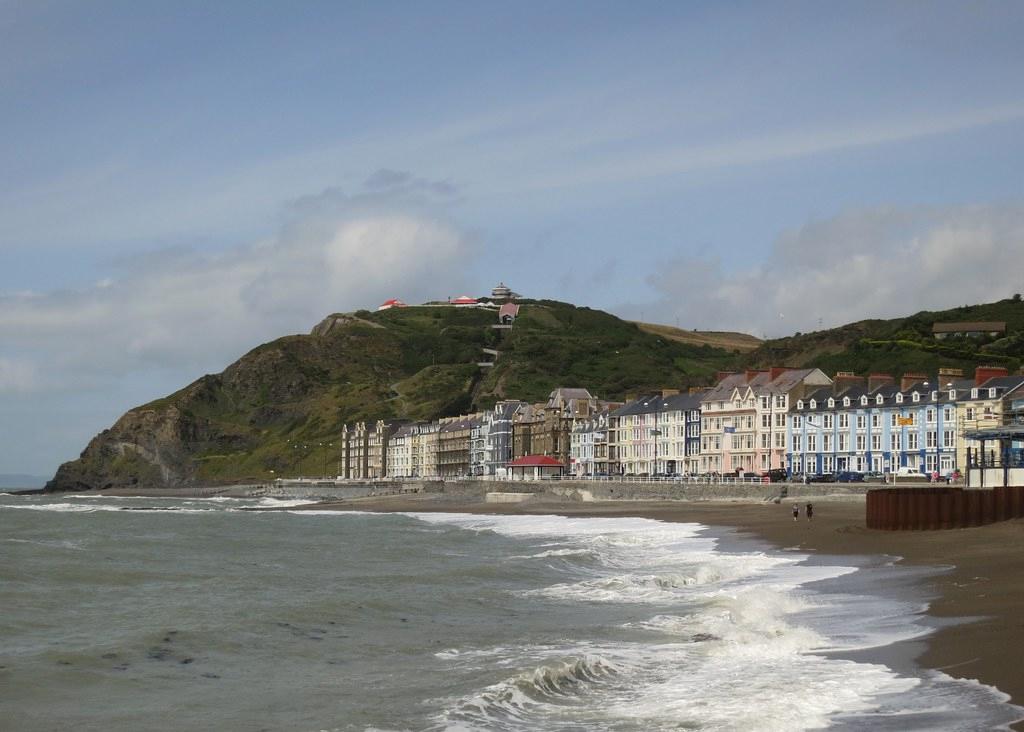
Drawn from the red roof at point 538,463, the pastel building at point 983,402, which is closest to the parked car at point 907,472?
the pastel building at point 983,402

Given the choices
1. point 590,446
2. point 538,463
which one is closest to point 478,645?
point 538,463

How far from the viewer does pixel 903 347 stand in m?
133

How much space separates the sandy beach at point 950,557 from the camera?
54.1ft

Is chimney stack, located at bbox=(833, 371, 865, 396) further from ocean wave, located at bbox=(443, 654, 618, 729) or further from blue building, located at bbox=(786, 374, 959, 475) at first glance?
ocean wave, located at bbox=(443, 654, 618, 729)

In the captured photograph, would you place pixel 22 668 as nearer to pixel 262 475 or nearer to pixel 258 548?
pixel 258 548

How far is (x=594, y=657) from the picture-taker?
63.9ft

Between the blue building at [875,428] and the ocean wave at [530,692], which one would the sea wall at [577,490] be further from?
the ocean wave at [530,692]

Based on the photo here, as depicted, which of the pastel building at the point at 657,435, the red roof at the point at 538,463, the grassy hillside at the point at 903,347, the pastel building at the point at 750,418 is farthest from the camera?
the grassy hillside at the point at 903,347

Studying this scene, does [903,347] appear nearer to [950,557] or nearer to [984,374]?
[984,374]

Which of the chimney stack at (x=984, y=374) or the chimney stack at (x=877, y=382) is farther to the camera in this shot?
the chimney stack at (x=877, y=382)

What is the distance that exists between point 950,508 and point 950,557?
8.28 metres

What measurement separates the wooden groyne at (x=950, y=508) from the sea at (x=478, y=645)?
16.3ft

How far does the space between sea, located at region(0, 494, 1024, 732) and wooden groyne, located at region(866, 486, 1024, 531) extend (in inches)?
196

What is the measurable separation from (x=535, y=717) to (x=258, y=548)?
3415 cm
